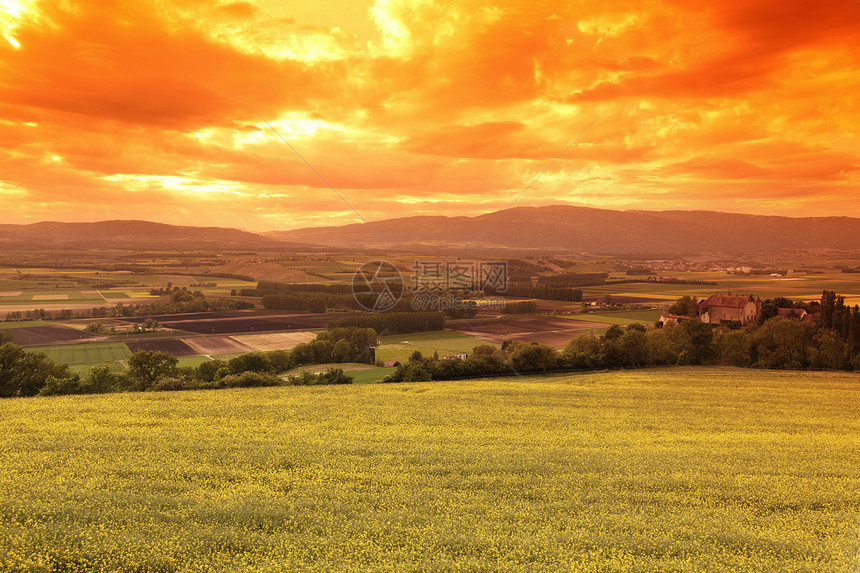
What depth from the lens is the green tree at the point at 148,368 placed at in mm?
36656

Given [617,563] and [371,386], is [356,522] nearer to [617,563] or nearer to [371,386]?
[617,563]

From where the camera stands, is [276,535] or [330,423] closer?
[276,535]

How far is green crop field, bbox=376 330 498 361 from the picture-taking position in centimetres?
5706

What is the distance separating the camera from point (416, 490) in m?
13.2

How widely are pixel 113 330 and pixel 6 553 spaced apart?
71.3 m

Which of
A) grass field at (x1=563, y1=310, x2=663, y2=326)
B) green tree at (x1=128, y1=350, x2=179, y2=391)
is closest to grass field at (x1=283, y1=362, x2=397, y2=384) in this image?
green tree at (x1=128, y1=350, x2=179, y2=391)

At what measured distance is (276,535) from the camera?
33.9ft

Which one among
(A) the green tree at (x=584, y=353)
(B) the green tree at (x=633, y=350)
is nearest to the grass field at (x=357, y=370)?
(A) the green tree at (x=584, y=353)

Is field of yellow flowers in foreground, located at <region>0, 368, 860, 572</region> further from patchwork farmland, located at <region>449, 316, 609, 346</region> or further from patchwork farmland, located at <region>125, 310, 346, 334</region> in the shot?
patchwork farmland, located at <region>125, 310, 346, 334</region>

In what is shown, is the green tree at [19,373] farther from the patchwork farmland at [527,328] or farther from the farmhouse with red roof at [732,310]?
the farmhouse with red roof at [732,310]

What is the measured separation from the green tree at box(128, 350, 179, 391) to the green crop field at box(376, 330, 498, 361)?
23.8 m

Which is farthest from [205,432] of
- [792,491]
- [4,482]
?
[792,491]

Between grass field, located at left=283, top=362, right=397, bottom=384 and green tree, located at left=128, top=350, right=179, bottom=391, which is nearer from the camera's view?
green tree, located at left=128, top=350, right=179, bottom=391

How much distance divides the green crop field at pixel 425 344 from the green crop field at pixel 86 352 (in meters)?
31.3
